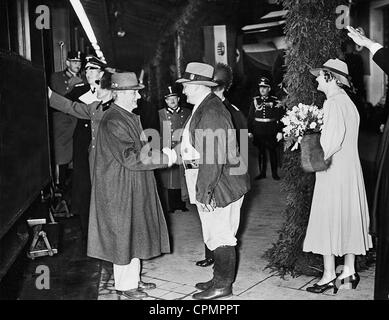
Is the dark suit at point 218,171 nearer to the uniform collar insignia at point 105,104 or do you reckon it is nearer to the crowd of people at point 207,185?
the crowd of people at point 207,185

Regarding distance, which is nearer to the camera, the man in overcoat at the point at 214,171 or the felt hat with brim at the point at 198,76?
the man in overcoat at the point at 214,171

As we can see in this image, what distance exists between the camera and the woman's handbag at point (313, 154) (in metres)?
4.29

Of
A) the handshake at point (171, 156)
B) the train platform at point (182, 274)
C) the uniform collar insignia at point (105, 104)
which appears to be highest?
the uniform collar insignia at point (105, 104)

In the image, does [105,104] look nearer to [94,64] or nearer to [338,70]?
[94,64]

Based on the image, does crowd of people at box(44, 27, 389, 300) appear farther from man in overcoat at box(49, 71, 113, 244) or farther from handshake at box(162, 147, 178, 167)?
man in overcoat at box(49, 71, 113, 244)

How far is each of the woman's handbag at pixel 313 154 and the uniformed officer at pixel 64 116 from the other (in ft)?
12.5

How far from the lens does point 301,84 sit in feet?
16.2

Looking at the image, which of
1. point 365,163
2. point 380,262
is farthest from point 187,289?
point 365,163

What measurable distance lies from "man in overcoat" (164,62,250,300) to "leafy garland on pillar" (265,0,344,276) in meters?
0.90

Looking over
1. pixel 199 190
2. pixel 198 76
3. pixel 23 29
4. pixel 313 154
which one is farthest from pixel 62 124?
pixel 313 154

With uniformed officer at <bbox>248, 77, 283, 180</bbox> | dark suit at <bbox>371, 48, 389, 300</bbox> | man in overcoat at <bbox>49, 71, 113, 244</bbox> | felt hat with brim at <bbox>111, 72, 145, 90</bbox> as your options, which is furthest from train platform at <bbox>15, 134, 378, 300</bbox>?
uniformed officer at <bbox>248, 77, 283, 180</bbox>

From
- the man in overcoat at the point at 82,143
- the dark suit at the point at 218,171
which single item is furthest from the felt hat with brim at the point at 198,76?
the man in overcoat at the point at 82,143

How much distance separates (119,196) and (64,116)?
3.33m
